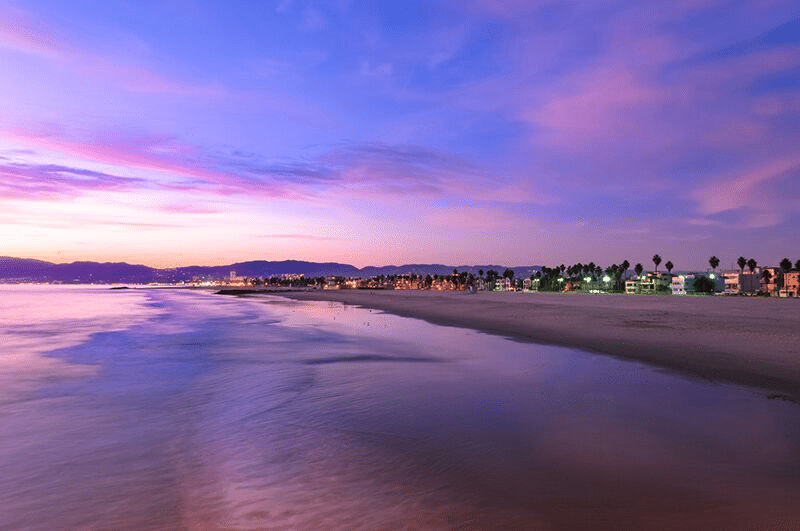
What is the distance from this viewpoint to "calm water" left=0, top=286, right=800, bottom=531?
20.2ft

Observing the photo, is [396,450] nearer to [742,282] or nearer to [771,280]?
[742,282]

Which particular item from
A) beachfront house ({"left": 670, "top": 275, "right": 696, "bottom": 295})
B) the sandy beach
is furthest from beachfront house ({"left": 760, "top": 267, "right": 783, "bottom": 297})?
the sandy beach

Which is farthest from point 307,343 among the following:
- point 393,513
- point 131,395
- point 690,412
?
point 393,513

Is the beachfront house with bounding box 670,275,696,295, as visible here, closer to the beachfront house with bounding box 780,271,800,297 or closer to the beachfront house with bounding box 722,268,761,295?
the beachfront house with bounding box 722,268,761,295

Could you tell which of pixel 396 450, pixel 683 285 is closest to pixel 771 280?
pixel 683 285

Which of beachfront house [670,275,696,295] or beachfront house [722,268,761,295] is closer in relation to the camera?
beachfront house [670,275,696,295]

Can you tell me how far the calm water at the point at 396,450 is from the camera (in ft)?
20.2

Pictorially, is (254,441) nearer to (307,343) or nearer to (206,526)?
(206,526)

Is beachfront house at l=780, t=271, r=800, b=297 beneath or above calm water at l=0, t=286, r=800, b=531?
above

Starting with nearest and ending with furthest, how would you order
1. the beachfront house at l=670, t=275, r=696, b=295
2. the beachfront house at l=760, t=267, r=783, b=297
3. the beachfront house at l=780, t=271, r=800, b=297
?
the beachfront house at l=780, t=271, r=800, b=297 < the beachfront house at l=760, t=267, r=783, b=297 < the beachfront house at l=670, t=275, r=696, b=295

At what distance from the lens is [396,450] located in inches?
343

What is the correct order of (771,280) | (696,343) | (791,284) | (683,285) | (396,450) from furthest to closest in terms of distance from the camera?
1. (771,280)
2. (683,285)
3. (791,284)
4. (696,343)
5. (396,450)

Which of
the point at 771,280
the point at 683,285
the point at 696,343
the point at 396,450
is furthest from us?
the point at 771,280

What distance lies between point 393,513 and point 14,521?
15.8ft
